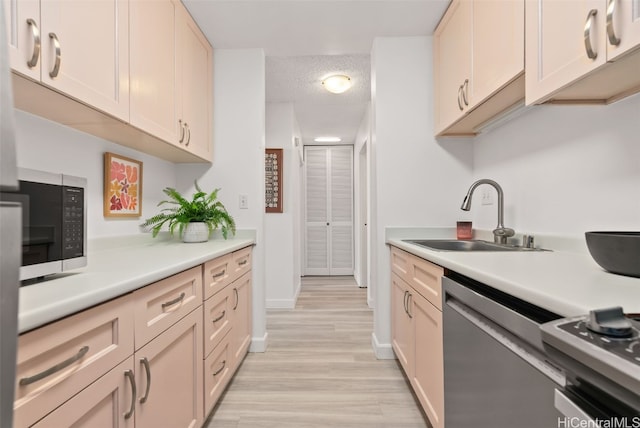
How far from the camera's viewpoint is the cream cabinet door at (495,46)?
1.27m

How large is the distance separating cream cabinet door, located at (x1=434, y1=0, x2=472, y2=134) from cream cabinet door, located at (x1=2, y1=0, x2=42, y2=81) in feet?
5.98

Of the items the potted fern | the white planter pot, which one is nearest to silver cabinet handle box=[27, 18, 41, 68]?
the potted fern

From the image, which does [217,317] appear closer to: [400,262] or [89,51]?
[400,262]

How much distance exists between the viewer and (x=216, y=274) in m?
1.62

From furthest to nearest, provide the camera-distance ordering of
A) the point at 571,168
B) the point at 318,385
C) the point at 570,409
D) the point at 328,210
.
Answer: the point at 328,210
the point at 318,385
the point at 571,168
the point at 570,409

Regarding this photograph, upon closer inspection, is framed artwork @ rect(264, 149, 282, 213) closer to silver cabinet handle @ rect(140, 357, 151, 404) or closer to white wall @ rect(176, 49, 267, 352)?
white wall @ rect(176, 49, 267, 352)

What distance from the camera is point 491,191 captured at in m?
2.08

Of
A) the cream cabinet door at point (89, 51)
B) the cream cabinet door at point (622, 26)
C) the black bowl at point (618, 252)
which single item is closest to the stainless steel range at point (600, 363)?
the black bowl at point (618, 252)

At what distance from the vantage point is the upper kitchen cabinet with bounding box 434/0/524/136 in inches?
52.1

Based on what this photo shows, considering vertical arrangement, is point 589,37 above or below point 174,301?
above

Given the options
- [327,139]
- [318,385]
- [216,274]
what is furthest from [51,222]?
[327,139]

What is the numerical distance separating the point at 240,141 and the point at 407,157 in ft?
4.15

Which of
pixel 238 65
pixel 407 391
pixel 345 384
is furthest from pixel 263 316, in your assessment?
pixel 238 65

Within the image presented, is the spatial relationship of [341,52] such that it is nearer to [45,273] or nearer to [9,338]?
[45,273]
